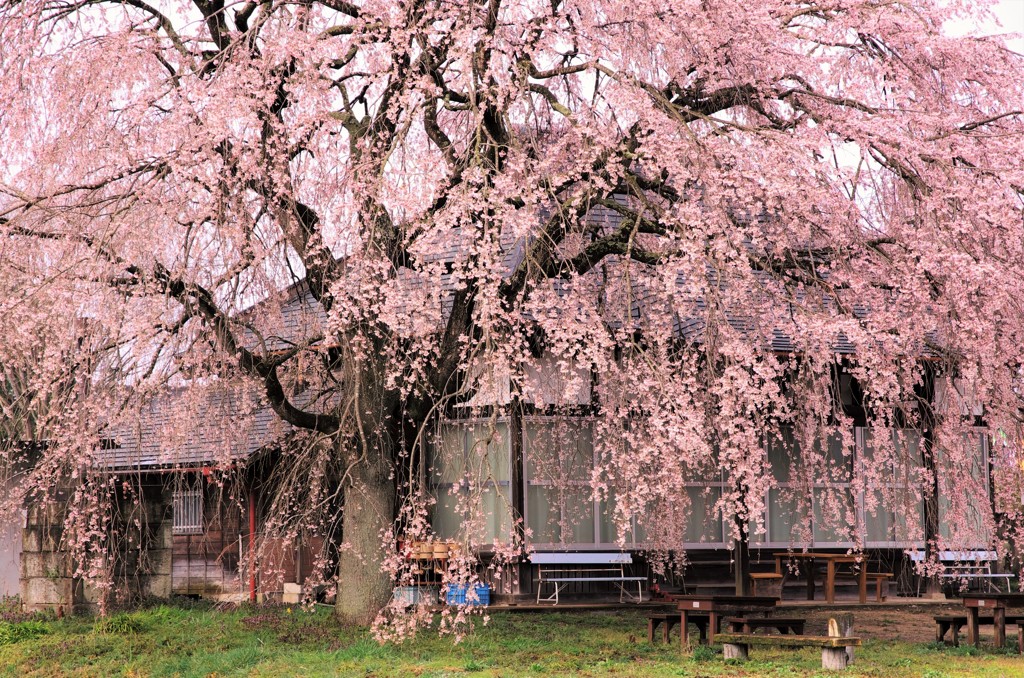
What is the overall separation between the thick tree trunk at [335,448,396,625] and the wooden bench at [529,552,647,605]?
10.0 ft

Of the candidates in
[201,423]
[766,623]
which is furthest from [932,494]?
[201,423]

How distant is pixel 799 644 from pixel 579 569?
555cm

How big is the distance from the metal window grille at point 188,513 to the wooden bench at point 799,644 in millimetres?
10567

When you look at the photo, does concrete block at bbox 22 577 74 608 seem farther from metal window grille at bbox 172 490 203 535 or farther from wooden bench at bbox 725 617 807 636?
wooden bench at bbox 725 617 807 636

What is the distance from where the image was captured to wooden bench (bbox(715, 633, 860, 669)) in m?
9.88

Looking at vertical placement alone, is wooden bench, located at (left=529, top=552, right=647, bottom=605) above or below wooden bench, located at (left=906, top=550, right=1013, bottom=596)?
above

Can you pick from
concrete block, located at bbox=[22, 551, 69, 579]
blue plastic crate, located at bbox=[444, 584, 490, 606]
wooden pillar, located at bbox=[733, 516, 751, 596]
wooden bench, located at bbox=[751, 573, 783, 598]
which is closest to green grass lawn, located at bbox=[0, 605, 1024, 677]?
concrete block, located at bbox=[22, 551, 69, 579]

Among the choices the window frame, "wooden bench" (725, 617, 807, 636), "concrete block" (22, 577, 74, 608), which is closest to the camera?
"wooden bench" (725, 617, 807, 636)

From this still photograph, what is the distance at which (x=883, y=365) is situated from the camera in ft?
33.1

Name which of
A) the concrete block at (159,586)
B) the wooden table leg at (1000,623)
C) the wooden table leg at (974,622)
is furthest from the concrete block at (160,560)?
the wooden table leg at (1000,623)

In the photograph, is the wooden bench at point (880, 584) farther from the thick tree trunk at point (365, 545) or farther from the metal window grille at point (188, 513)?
the metal window grille at point (188, 513)

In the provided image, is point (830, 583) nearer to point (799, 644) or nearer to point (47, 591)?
point (799, 644)

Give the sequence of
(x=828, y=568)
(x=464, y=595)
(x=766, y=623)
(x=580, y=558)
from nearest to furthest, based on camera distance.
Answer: (x=766, y=623), (x=464, y=595), (x=580, y=558), (x=828, y=568)

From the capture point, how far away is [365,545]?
40.3ft
